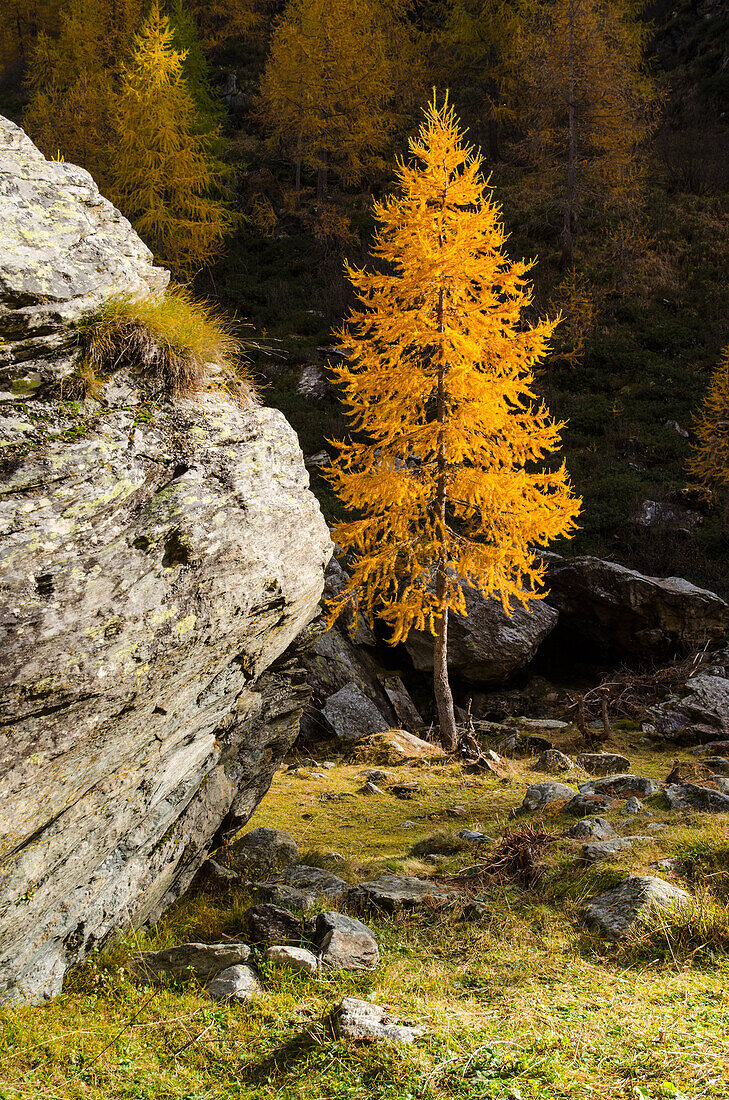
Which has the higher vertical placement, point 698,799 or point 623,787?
point 698,799

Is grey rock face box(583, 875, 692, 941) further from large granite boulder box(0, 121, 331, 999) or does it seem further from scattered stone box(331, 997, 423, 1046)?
large granite boulder box(0, 121, 331, 999)

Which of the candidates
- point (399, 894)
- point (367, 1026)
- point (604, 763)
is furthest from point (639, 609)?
point (367, 1026)

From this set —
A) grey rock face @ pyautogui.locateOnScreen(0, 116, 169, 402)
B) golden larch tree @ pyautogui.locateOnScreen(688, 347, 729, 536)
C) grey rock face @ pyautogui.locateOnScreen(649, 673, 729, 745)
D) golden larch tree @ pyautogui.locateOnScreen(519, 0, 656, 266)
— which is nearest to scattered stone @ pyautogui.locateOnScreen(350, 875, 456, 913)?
grey rock face @ pyautogui.locateOnScreen(0, 116, 169, 402)

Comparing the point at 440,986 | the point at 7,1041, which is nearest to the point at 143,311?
the point at 7,1041

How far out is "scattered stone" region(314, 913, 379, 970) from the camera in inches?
156

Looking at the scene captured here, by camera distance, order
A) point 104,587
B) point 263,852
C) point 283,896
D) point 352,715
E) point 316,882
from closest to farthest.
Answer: point 104,587, point 283,896, point 316,882, point 263,852, point 352,715

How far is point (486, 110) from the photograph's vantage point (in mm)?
30547

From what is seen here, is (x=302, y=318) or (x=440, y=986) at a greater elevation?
(x=302, y=318)

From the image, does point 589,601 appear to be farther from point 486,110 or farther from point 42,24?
point 42,24

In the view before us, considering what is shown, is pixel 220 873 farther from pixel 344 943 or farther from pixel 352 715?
pixel 352 715

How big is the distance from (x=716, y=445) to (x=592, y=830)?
12.9 meters

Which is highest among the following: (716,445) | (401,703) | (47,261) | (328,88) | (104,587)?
(328,88)

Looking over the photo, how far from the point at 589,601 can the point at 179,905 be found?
32.8ft

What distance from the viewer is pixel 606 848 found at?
17.4 ft
